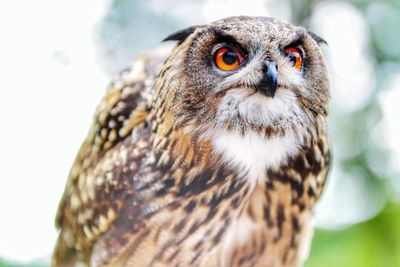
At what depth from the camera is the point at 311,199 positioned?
5.51ft

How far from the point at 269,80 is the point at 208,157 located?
0.32 m

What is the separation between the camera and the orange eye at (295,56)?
1275 millimetres

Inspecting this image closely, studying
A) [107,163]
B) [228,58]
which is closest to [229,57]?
[228,58]

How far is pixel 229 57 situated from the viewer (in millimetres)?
1269

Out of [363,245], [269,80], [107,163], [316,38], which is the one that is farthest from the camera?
[363,245]

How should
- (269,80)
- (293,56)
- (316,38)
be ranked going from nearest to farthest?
(269,80), (293,56), (316,38)

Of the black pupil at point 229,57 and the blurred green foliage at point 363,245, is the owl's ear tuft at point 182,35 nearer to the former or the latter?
the black pupil at point 229,57

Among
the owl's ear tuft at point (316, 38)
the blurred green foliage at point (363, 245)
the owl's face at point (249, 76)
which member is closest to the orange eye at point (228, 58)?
the owl's face at point (249, 76)

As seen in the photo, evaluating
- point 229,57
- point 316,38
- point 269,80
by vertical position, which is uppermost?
point 316,38

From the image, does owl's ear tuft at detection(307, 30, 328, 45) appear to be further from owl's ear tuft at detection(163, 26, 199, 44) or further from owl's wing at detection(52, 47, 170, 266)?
owl's wing at detection(52, 47, 170, 266)

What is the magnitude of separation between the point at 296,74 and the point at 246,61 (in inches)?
4.9

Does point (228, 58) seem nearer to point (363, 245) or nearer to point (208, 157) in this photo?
point (208, 157)

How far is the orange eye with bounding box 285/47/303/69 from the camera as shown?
1275mm

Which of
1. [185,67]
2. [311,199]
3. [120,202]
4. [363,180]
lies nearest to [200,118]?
[185,67]
